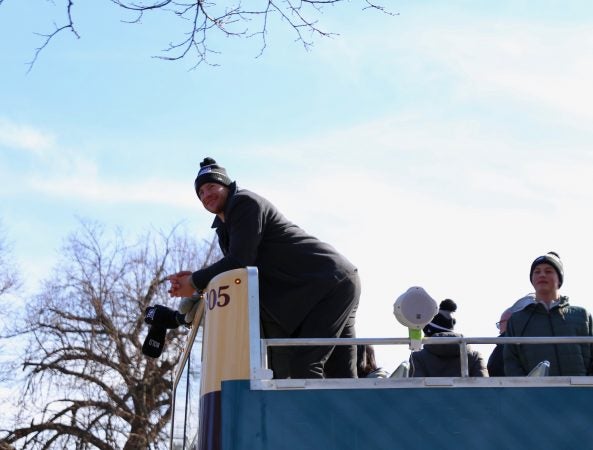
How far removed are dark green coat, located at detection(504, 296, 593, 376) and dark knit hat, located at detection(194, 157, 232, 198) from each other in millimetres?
1676

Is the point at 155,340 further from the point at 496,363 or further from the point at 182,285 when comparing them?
the point at 496,363

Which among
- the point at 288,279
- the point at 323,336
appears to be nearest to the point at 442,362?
the point at 323,336

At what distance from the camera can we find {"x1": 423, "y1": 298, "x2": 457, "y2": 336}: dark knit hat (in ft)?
23.3

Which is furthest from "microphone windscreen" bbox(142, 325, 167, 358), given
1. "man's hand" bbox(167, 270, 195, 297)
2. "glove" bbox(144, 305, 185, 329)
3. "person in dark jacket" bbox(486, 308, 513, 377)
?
"person in dark jacket" bbox(486, 308, 513, 377)

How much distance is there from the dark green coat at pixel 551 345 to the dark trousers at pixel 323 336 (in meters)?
0.88

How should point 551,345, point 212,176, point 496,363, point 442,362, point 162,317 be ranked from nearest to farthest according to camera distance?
point 212,176, point 551,345, point 162,317, point 442,362, point 496,363

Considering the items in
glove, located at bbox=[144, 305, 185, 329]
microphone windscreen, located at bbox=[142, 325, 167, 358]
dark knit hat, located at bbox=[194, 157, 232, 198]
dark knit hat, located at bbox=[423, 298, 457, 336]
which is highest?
dark knit hat, located at bbox=[194, 157, 232, 198]

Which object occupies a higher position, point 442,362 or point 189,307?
point 189,307

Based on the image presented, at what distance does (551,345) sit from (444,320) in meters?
1.00

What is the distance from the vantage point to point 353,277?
5.95 meters

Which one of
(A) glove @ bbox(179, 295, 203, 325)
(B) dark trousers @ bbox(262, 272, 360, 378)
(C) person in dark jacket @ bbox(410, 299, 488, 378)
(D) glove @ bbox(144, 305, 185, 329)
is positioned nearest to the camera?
(B) dark trousers @ bbox(262, 272, 360, 378)

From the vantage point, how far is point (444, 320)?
7.16 metres

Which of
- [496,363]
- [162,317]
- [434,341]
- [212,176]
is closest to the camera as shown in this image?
[434,341]

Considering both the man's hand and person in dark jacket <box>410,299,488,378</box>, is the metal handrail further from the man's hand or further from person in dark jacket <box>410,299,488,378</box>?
person in dark jacket <box>410,299,488,378</box>
